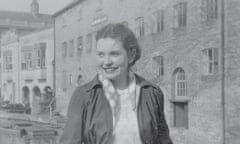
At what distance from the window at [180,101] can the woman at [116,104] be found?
1375 cm

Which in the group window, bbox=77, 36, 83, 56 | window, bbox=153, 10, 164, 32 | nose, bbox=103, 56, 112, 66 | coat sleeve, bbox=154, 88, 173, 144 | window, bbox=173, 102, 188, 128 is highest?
window, bbox=153, 10, 164, 32

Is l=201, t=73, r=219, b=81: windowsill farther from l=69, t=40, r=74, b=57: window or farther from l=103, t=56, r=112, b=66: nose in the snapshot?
l=69, t=40, r=74, b=57: window

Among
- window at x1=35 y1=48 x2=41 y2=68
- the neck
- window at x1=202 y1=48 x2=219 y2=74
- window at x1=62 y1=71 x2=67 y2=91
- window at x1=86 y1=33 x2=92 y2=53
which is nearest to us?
the neck

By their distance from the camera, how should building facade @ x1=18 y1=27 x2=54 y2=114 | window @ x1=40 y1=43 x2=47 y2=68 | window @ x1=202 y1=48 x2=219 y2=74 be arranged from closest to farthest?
window @ x1=202 y1=48 x2=219 y2=74 < building facade @ x1=18 y1=27 x2=54 y2=114 < window @ x1=40 y1=43 x2=47 y2=68

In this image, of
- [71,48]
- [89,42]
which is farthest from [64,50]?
[89,42]

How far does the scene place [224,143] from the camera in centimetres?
1324

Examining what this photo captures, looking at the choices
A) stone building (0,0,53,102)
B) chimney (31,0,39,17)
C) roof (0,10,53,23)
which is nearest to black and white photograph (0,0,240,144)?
stone building (0,0,53,102)

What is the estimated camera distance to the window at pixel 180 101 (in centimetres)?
1570

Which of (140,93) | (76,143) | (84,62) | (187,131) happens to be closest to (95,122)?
(76,143)

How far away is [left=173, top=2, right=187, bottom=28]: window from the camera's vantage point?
1555 centimetres

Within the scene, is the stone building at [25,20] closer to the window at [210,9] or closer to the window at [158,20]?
the window at [158,20]

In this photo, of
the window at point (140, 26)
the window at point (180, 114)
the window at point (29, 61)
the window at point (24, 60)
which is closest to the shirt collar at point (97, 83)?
the window at point (180, 114)

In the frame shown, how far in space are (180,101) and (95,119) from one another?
555 inches

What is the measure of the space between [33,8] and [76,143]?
53.3m
